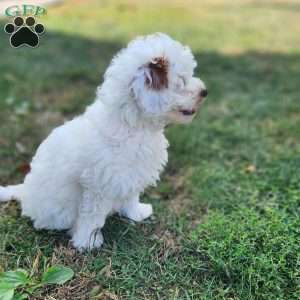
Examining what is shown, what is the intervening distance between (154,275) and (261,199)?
3.69ft

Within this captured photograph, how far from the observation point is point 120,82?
2469 mm

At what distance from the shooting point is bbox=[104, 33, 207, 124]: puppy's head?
2.38 meters

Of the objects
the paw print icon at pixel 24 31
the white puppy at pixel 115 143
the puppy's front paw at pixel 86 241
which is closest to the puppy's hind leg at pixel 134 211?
the white puppy at pixel 115 143

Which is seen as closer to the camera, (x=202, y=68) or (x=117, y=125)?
(x=117, y=125)

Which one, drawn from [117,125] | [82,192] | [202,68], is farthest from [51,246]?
[202,68]

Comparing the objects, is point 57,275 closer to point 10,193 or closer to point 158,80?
point 10,193

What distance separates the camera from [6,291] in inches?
91.0

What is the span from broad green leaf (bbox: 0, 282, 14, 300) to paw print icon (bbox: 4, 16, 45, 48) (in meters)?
1.64

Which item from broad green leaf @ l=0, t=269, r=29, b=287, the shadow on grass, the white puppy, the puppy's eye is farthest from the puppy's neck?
broad green leaf @ l=0, t=269, r=29, b=287

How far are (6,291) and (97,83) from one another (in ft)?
11.7

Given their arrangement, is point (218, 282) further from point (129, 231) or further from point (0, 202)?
point (0, 202)

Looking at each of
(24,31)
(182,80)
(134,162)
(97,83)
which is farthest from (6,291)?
(97,83)

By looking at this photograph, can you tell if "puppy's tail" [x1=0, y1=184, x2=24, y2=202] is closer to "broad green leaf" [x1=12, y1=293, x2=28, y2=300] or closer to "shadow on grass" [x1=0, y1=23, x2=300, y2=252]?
"shadow on grass" [x1=0, y1=23, x2=300, y2=252]

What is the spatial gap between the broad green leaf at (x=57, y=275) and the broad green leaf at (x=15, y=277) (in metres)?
0.11
